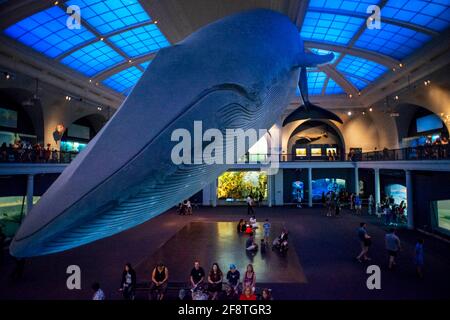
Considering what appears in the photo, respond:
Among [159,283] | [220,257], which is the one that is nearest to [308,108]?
[159,283]

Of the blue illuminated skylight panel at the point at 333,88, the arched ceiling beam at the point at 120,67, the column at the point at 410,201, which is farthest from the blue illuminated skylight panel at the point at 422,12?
the arched ceiling beam at the point at 120,67

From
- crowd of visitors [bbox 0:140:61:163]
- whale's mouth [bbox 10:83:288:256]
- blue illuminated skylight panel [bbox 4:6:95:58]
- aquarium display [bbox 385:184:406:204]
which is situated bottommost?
aquarium display [bbox 385:184:406:204]

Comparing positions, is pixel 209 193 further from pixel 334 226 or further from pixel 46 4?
pixel 46 4

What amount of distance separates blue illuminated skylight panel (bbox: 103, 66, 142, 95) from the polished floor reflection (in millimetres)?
15607

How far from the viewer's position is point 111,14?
15.6 metres

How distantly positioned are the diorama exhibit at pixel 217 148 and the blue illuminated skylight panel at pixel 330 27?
→ 0.47 feet

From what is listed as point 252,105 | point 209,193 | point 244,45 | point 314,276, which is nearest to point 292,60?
point 244,45

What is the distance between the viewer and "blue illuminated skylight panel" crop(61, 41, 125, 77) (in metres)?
18.2

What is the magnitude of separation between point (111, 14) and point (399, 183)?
24.7 metres

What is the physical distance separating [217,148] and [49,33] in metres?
18.1

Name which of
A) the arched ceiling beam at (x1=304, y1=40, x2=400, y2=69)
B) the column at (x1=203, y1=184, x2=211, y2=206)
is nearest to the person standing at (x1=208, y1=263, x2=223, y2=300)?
the arched ceiling beam at (x1=304, y1=40, x2=400, y2=69)

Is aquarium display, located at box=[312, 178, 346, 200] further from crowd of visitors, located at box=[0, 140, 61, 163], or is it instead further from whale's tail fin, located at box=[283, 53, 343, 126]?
crowd of visitors, located at box=[0, 140, 61, 163]

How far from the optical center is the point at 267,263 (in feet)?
31.1

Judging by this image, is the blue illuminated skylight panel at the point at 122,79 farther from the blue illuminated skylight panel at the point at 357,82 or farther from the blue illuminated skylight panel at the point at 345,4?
the blue illuminated skylight panel at the point at 357,82
